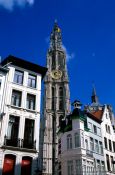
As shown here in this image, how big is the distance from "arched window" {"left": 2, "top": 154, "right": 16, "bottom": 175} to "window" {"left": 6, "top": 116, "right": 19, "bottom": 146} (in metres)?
1.24

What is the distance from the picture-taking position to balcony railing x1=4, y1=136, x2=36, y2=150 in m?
22.4

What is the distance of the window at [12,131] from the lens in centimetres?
2265

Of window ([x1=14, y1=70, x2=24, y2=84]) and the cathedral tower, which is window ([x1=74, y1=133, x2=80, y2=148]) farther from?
the cathedral tower

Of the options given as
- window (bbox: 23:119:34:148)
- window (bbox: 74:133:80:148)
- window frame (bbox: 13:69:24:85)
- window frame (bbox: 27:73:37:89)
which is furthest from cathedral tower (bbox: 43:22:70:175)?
window frame (bbox: 13:69:24:85)

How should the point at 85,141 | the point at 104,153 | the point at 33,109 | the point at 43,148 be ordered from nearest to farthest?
the point at 33,109 < the point at 85,141 < the point at 104,153 < the point at 43,148

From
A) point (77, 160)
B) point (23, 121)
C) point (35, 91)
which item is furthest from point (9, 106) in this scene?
point (77, 160)

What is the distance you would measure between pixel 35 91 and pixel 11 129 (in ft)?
19.0

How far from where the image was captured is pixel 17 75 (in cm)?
2712

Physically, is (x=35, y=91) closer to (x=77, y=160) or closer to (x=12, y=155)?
(x=12, y=155)

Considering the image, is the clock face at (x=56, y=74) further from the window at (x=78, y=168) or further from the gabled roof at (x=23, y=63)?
the window at (x=78, y=168)

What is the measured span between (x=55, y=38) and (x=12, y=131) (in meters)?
95.8

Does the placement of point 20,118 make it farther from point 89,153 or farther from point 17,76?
point 89,153

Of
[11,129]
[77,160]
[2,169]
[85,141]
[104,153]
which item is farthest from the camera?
[104,153]

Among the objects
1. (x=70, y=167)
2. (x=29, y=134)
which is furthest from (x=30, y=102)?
(x=70, y=167)
